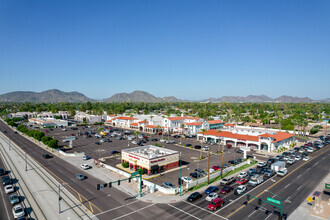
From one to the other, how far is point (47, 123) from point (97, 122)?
127ft

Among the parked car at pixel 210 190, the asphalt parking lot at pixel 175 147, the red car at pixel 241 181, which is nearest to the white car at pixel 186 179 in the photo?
the asphalt parking lot at pixel 175 147

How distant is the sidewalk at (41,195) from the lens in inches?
1379

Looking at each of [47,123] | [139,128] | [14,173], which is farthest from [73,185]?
[47,123]

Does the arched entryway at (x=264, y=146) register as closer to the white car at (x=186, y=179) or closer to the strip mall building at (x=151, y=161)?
the strip mall building at (x=151, y=161)

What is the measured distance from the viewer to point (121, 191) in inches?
1753

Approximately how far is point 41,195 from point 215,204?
36.0 meters

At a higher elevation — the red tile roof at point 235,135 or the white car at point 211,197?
the red tile roof at point 235,135

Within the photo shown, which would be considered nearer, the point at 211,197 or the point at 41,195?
the point at 211,197

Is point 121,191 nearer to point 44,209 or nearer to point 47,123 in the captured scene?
point 44,209

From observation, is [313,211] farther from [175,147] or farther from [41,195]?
[175,147]

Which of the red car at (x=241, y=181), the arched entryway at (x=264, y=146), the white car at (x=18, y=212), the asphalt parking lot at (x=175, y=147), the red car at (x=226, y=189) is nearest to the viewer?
the white car at (x=18, y=212)

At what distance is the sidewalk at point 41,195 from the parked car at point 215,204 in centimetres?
2166

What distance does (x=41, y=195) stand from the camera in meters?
42.2

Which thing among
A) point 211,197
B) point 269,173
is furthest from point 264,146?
point 211,197
